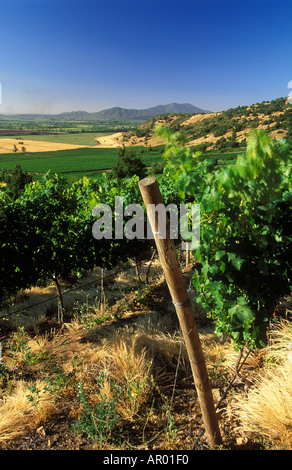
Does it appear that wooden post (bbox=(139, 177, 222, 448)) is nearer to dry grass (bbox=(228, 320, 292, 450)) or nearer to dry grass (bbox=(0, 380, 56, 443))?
dry grass (bbox=(228, 320, 292, 450))

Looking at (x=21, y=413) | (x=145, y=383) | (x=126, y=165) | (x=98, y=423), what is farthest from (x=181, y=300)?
(x=126, y=165)

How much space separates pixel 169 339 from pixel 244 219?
2.14 meters

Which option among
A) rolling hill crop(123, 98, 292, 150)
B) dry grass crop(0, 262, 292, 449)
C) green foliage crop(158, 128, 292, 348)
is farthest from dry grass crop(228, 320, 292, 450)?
rolling hill crop(123, 98, 292, 150)

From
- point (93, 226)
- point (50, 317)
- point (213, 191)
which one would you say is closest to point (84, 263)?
point (93, 226)

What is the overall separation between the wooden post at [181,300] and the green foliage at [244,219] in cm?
22

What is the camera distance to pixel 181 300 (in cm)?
188

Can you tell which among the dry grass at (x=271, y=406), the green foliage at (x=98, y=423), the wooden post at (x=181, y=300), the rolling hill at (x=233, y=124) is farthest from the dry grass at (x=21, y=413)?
the rolling hill at (x=233, y=124)

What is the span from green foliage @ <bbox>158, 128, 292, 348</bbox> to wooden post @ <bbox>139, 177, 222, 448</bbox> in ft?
0.71

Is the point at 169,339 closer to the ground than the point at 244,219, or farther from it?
closer to the ground

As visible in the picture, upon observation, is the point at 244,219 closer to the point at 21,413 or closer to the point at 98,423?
the point at 98,423

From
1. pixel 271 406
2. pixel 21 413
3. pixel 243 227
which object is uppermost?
pixel 243 227

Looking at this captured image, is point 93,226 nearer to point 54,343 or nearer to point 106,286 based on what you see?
point 54,343

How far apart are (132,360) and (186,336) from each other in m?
1.26

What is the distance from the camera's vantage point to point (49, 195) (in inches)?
189
